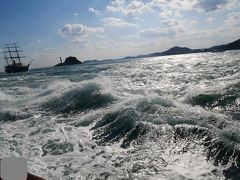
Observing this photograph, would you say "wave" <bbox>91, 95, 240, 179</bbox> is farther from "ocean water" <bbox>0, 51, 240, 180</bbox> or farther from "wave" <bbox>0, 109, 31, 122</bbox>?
"wave" <bbox>0, 109, 31, 122</bbox>

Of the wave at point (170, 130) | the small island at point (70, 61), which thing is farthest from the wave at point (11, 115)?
the small island at point (70, 61)

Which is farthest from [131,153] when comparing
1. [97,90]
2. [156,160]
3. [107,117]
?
[97,90]

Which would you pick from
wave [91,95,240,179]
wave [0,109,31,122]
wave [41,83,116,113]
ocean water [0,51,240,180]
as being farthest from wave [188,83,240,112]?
wave [0,109,31,122]

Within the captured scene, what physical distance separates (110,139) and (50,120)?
430 cm

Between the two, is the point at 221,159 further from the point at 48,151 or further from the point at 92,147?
the point at 48,151

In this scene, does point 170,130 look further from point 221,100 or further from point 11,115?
point 11,115

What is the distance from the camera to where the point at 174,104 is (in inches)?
406

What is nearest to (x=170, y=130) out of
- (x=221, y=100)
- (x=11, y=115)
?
(x=221, y=100)

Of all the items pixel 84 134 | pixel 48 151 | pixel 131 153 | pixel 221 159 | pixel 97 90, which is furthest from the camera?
pixel 97 90

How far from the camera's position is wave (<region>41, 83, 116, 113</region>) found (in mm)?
13621

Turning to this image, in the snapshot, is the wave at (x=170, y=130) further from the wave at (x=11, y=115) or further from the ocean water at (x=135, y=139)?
the wave at (x=11, y=115)

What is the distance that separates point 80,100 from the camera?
1504 centimetres

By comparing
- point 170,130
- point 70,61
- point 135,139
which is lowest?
point 135,139

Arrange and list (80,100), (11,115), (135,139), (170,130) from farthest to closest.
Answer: (80,100) → (11,115) → (170,130) → (135,139)
